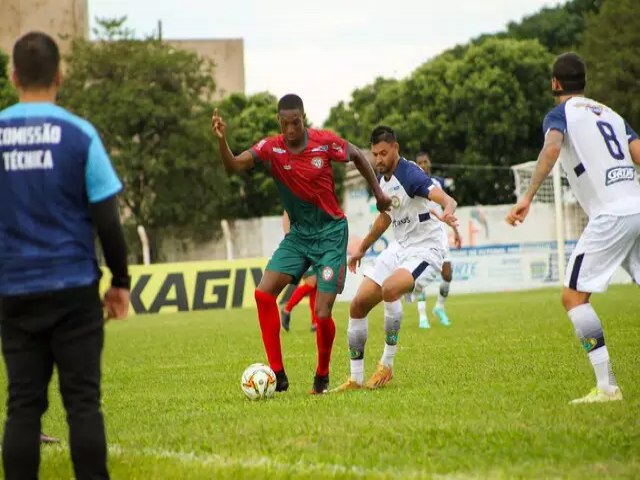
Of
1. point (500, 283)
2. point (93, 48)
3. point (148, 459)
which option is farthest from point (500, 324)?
point (93, 48)

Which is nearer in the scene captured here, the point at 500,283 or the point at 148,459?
the point at 148,459

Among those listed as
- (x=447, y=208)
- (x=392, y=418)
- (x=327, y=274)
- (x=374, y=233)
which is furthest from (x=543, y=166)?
(x=374, y=233)

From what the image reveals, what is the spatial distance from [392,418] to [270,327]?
2.71m

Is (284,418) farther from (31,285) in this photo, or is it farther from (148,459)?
(31,285)

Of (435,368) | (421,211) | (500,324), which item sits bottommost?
(500,324)

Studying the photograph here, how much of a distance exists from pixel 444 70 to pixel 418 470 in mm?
62957

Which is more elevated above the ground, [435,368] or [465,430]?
[465,430]

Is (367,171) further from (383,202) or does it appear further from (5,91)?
(5,91)

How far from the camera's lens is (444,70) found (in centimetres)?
6806

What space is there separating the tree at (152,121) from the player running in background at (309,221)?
1672 inches

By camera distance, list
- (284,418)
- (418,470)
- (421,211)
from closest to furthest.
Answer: (418,470) < (284,418) < (421,211)

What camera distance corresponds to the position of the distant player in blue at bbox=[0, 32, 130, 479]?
5641 mm

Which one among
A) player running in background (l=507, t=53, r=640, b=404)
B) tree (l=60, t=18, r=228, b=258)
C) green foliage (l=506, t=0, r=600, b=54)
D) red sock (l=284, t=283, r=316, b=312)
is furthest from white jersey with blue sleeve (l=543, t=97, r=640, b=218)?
green foliage (l=506, t=0, r=600, b=54)

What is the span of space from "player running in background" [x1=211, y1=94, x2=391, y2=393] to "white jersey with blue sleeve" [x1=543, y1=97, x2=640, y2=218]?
2.30 meters
